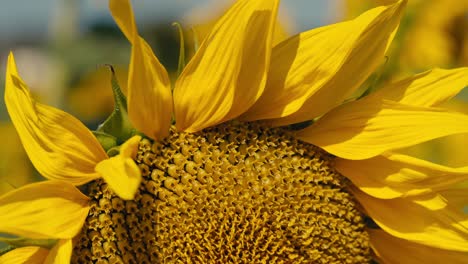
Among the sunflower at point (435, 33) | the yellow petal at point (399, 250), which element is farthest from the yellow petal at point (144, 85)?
the sunflower at point (435, 33)

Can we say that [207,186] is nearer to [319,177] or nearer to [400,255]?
[319,177]

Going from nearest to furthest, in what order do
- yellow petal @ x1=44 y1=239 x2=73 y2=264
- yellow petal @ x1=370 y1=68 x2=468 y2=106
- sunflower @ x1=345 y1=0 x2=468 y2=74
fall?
yellow petal @ x1=44 y1=239 x2=73 y2=264 → yellow petal @ x1=370 y1=68 x2=468 y2=106 → sunflower @ x1=345 y1=0 x2=468 y2=74

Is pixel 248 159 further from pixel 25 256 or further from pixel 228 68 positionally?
pixel 25 256

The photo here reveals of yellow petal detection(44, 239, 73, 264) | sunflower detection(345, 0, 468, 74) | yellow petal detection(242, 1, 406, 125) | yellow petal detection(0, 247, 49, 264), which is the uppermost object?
yellow petal detection(242, 1, 406, 125)

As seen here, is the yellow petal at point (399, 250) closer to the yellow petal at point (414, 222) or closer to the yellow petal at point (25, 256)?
the yellow petal at point (414, 222)

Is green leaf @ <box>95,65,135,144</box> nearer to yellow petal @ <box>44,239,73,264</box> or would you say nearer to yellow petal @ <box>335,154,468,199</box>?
yellow petal @ <box>44,239,73,264</box>

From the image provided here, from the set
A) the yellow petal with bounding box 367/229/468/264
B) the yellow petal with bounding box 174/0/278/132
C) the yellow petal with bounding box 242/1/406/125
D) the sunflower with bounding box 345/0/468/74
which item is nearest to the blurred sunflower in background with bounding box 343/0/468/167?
the sunflower with bounding box 345/0/468/74
